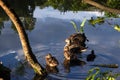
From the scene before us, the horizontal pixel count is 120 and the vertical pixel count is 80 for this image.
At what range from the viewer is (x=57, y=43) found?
17656 mm

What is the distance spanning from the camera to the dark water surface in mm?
13289

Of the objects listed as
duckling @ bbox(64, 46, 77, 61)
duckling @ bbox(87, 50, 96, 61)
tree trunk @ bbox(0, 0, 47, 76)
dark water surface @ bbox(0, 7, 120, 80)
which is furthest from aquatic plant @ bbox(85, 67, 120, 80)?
duckling @ bbox(87, 50, 96, 61)

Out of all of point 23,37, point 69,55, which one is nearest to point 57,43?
point 69,55

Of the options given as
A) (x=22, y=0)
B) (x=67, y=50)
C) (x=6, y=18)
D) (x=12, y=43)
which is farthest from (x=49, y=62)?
(x=22, y=0)

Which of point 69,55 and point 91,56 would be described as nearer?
point 69,55

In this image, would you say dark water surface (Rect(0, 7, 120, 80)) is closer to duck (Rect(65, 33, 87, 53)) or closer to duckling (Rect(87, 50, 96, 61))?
duckling (Rect(87, 50, 96, 61))

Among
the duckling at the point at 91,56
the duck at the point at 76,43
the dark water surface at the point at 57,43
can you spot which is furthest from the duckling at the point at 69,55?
the duckling at the point at 91,56

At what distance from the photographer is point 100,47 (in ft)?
56.2

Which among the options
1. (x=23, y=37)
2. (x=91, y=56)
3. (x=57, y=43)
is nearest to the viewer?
(x=23, y=37)

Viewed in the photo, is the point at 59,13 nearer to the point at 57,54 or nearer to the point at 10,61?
the point at 57,54

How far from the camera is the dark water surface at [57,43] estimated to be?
1329 cm

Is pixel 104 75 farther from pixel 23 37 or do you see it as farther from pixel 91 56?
pixel 91 56

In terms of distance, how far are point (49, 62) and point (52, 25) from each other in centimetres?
921

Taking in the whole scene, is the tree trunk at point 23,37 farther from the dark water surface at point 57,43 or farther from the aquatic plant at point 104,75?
the aquatic plant at point 104,75
